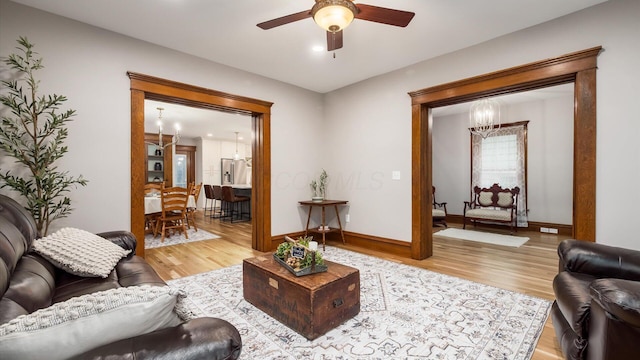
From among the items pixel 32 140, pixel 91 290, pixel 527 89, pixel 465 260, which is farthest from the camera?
pixel 465 260

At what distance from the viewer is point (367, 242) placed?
4.46 metres

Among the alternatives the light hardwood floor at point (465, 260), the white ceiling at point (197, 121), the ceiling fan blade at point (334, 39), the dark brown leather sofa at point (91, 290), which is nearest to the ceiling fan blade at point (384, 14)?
the ceiling fan blade at point (334, 39)

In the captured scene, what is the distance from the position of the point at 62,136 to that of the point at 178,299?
8.31ft

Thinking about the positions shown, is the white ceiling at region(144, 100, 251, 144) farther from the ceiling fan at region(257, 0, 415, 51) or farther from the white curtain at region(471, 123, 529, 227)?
the white curtain at region(471, 123, 529, 227)

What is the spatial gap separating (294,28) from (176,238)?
426 cm

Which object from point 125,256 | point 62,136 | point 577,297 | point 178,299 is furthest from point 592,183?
point 62,136

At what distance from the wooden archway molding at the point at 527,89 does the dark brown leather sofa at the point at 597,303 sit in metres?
1.00

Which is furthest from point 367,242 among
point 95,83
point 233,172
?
point 233,172

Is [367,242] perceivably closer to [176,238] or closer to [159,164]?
[176,238]

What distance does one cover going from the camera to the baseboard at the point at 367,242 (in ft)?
13.1

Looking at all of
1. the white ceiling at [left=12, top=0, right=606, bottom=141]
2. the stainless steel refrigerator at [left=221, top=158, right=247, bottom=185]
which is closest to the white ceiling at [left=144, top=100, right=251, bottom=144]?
the stainless steel refrigerator at [left=221, top=158, right=247, bottom=185]

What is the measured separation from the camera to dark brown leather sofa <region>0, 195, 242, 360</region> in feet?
2.64

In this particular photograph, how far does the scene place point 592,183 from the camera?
2.56 metres

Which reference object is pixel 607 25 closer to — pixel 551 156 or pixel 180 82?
pixel 551 156
